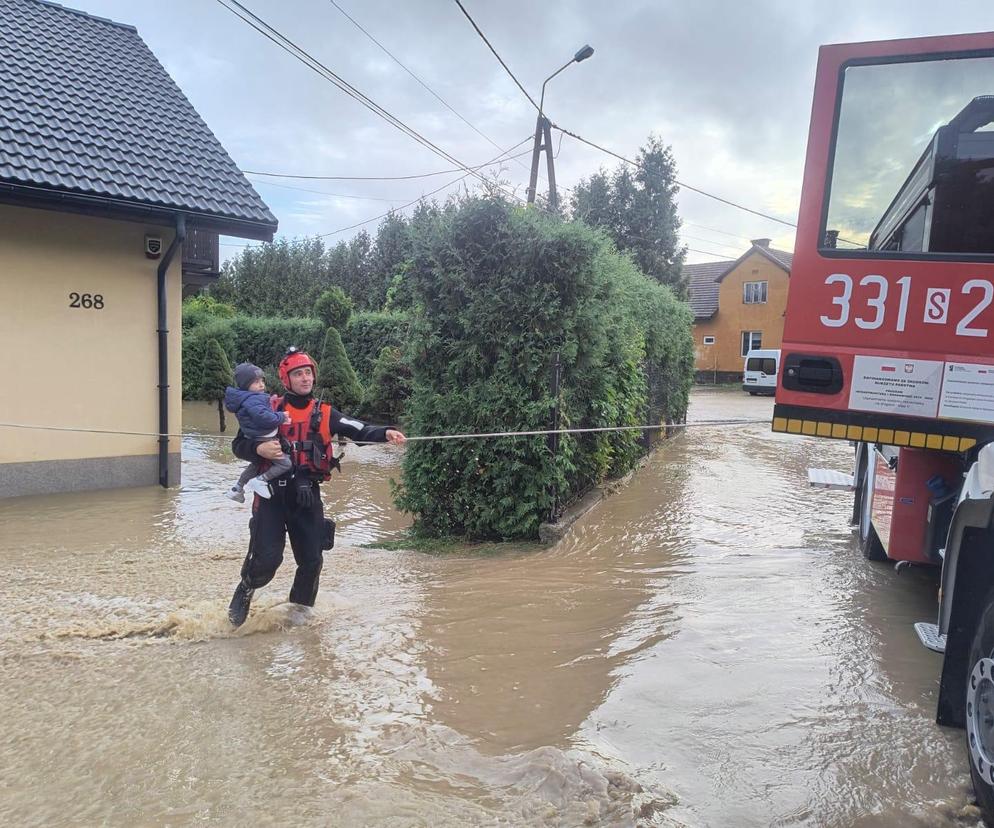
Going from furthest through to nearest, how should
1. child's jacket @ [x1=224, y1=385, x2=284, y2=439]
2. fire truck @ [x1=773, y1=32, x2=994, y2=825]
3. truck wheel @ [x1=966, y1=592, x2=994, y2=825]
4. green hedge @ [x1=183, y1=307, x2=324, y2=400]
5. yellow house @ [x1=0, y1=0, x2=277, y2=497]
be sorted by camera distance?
green hedge @ [x1=183, y1=307, x2=324, y2=400] → yellow house @ [x1=0, y1=0, x2=277, y2=497] → child's jacket @ [x1=224, y1=385, x2=284, y2=439] → fire truck @ [x1=773, y1=32, x2=994, y2=825] → truck wheel @ [x1=966, y1=592, x2=994, y2=825]

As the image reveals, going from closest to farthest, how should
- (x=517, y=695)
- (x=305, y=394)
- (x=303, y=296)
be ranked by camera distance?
(x=517, y=695)
(x=305, y=394)
(x=303, y=296)

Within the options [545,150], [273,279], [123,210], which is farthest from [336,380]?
[273,279]

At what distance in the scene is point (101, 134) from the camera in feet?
32.0

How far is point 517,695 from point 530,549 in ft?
10.2

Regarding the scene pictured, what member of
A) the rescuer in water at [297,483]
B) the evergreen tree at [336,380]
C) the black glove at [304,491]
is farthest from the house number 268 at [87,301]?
the evergreen tree at [336,380]

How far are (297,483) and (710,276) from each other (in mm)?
51283

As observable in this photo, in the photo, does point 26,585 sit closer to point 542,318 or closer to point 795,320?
point 542,318

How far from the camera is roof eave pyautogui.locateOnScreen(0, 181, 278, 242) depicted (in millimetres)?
8328

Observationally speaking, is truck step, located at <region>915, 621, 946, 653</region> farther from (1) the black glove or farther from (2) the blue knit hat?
(2) the blue knit hat

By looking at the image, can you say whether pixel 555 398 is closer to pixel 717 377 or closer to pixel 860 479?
pixel 860 479

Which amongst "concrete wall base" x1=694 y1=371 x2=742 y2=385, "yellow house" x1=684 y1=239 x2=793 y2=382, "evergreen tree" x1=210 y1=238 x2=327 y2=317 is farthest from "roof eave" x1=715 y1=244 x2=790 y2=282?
"evergreen tree" x1=210 y1=238 x2=327 y2=317

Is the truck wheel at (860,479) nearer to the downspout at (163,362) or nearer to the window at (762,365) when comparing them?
the downspout at (163,362)

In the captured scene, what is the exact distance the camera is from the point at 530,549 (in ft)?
23.2

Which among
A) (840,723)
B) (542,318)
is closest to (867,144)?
(840,723)
